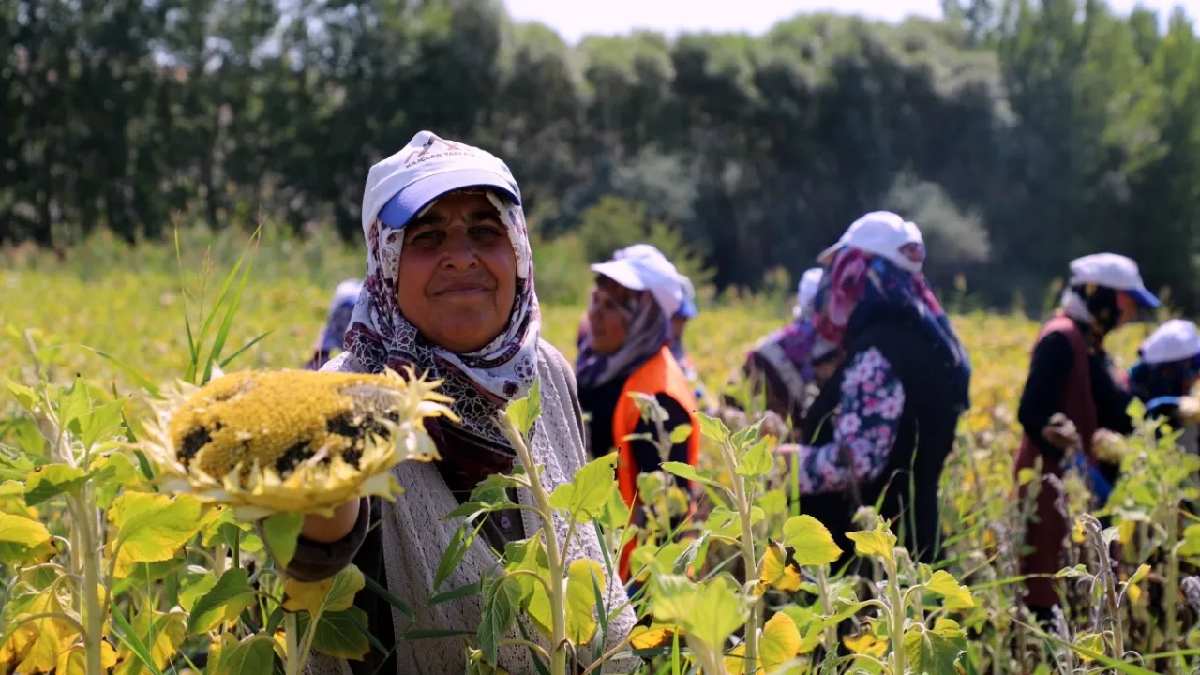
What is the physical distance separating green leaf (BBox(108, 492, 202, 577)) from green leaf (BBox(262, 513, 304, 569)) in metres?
0.28

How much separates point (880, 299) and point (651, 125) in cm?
2858

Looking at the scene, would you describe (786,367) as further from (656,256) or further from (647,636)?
(647,636)

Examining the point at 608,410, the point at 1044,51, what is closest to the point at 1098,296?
the point at 608,410

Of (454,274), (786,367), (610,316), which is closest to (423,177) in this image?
(454,274)

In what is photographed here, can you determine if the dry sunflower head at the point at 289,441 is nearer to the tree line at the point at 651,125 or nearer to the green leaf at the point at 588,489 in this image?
the green leaf at the point at 588,489

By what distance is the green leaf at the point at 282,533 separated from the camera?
90 centimetres

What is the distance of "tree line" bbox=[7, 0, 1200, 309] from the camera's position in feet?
83.3

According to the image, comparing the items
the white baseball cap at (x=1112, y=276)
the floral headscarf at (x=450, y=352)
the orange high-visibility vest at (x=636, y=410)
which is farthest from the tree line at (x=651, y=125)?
the floral headscarf at (x=450, y=352)

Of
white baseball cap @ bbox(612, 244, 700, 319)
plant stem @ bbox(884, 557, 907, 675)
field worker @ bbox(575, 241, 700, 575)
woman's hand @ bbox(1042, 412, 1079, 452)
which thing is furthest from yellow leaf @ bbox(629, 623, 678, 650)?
white baseball cap @ bbox(612, 244, 700, 319)

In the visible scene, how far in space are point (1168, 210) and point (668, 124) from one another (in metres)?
13.4

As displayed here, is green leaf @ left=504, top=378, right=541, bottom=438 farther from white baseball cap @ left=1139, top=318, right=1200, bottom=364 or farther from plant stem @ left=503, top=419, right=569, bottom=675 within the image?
white baseball cap @ left=1139, top=318, right=1200, bottom=364

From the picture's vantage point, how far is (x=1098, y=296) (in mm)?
4441

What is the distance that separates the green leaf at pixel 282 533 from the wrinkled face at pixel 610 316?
2976 millimetres

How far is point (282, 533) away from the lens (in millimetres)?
905
